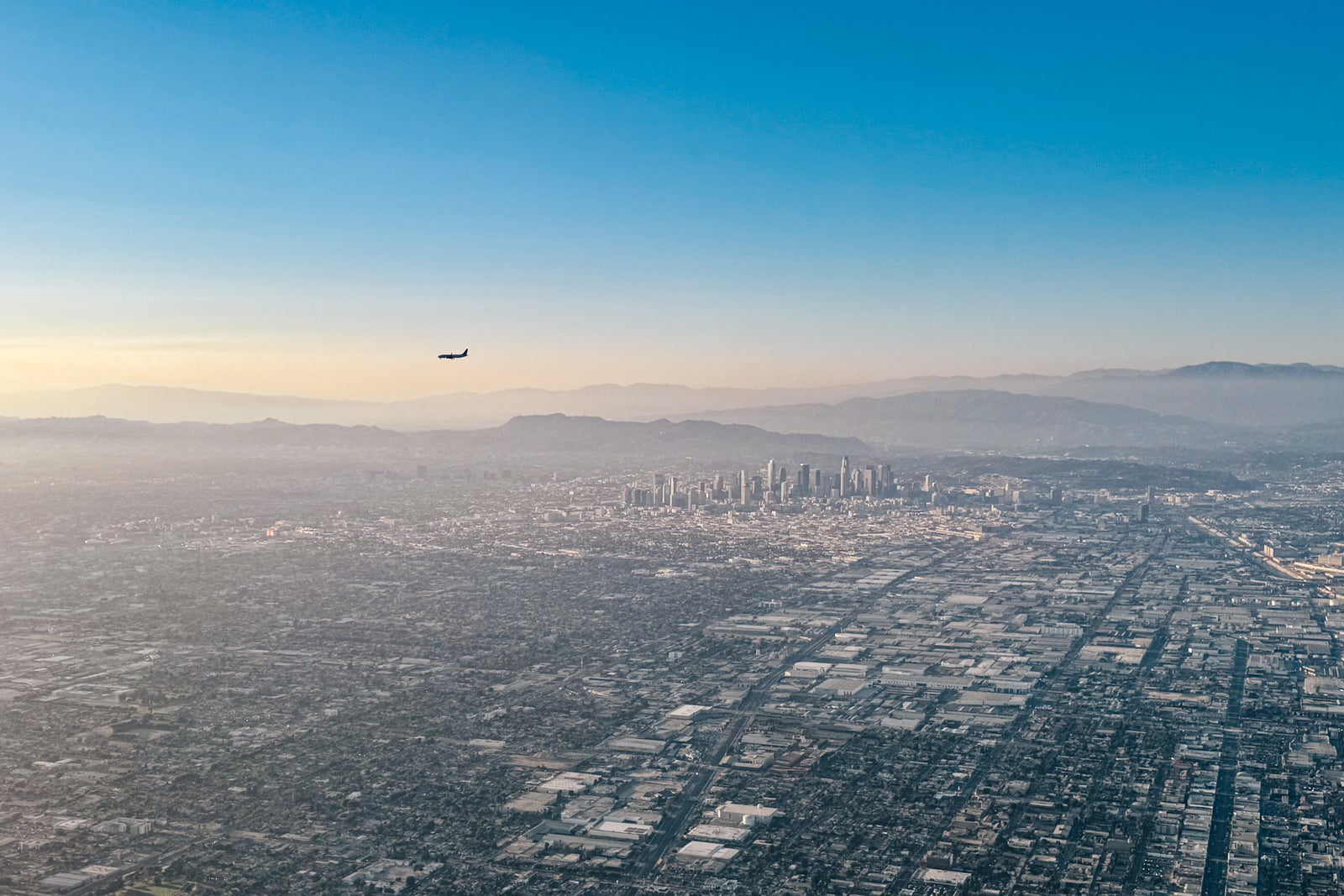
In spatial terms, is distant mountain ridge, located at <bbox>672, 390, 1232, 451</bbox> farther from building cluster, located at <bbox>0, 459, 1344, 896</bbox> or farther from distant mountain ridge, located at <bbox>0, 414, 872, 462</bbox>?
building cluster, located at <bbox>0, 459, 1344, 896</bbox>

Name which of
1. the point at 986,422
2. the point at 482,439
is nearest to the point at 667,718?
the point at 482,439

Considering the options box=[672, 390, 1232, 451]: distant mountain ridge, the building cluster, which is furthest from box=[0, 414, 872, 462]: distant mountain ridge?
the building cluster

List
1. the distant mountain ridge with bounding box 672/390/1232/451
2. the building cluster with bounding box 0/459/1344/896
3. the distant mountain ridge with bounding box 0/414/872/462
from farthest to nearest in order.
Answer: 1. the distant mountain ridge with bounding box 672/390/1232/451
2. the distant mountain ridge with bounding box 0/414/872/462
3. the building cluster with bounding box 0/459/1344/896

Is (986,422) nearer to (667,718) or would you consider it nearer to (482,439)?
(482,439)

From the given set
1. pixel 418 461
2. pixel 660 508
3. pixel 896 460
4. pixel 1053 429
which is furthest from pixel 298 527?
pixel 1053 429

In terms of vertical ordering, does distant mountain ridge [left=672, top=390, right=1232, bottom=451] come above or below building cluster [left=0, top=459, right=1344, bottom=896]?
above

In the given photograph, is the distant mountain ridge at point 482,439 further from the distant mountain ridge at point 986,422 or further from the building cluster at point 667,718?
the building cluster at point 667,718

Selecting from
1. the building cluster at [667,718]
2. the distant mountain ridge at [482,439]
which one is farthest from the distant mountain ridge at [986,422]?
the building cluster at [667,718]

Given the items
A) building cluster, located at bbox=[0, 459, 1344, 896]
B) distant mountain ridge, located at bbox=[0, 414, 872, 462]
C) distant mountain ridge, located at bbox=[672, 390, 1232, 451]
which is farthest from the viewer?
distant mountain ridge, located at bbox=[672, 390, 1232, 451]

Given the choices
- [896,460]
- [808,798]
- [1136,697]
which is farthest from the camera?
[896,460]

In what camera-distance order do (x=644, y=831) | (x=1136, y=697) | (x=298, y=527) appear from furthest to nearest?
(x=298, y=527)
(x=1136, y=697)
(x=644, y=831)

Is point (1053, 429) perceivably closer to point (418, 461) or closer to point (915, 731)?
point (418, 461)
